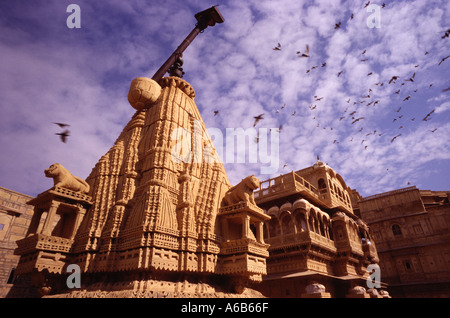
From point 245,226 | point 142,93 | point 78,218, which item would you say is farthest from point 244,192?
point 142,93

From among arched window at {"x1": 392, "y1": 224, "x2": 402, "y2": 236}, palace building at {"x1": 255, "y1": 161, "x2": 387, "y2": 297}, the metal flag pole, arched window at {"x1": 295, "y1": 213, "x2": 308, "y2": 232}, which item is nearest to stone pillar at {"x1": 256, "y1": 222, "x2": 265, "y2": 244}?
palace building at {"x1": 255, "y1": 161, "x2": 387, "y2": 297}

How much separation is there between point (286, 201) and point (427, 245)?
2024 cm

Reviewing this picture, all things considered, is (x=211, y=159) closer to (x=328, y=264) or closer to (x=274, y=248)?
(x=274, y=248)

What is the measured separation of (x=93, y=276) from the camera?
12820mm

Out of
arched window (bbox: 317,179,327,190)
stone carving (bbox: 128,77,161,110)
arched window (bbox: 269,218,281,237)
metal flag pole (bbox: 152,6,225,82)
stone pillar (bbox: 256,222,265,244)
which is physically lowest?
stone pillar (bbox: 256,222,265,244)

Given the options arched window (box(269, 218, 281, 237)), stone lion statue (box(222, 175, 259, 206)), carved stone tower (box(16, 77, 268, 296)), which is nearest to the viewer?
carved stone tower (box(16, 77, 268, 296))

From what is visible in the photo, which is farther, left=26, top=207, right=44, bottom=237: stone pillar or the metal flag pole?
the metal flag pole

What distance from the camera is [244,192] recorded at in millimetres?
15539

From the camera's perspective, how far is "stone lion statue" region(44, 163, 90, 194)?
14055 millimetres

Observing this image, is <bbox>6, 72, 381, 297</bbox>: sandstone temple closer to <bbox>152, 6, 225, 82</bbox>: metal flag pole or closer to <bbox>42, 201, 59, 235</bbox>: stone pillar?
<bbox>42, 201, 59, 235</bbox>: stone pillar

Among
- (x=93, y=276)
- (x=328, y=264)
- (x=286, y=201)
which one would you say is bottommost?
(x=93, y=276)

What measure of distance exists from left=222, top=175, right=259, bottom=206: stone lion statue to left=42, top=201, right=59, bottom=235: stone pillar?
30.0 ft

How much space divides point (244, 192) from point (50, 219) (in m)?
10.2
